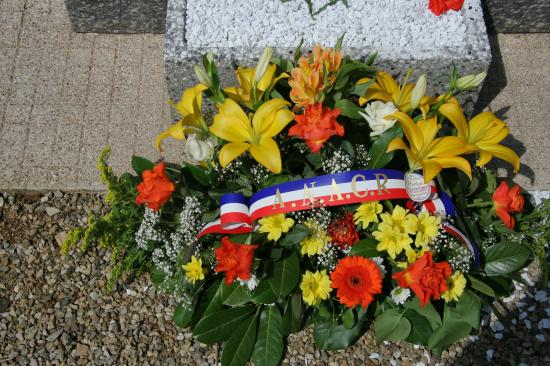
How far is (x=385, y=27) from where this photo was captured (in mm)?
3473

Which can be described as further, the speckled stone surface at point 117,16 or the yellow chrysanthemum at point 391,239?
the speckled stone surface at point 117,16

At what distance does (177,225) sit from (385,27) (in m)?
1.49

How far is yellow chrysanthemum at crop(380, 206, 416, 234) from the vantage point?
275 cm

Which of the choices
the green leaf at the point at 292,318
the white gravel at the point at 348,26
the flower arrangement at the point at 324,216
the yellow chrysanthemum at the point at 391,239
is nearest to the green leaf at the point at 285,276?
the flower arrangement at the point at 324,216

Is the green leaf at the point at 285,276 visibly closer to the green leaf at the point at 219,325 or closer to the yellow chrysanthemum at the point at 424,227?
the green leaf at the point at 219,325

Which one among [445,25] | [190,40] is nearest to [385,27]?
[445,25]

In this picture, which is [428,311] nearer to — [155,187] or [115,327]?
[155,187]

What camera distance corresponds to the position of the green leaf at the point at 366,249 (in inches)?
112

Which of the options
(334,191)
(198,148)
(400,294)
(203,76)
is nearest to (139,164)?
(198,148)

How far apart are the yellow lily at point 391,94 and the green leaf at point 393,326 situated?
2.98 feet

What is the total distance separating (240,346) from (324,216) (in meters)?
0.72

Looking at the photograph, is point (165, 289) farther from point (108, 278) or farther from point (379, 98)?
point (379, 98)

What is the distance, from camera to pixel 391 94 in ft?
9.69

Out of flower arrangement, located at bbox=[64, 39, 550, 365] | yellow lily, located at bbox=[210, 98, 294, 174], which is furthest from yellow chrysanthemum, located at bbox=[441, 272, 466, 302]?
yellow lily, located at bbox=[210, 98, 294, 174]
